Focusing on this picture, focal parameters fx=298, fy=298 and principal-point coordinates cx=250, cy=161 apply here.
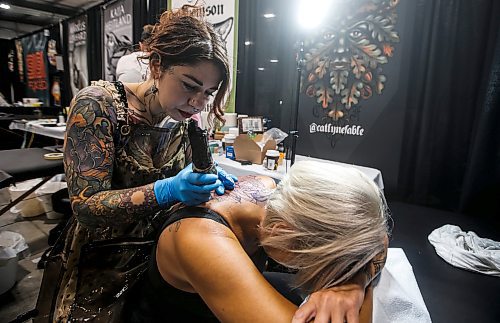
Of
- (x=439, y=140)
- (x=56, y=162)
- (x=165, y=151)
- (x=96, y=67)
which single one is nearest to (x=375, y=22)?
(x=439, y=140)

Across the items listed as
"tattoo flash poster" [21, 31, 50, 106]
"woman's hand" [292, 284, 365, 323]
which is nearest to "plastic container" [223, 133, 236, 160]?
"woman's hand" [292, 284, 365, 323]

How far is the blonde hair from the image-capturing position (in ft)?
2.28

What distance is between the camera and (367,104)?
96.7 inches

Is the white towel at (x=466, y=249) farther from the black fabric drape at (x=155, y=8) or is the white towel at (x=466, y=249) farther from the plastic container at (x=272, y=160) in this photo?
the black fabric drape at (x=155, y=8)

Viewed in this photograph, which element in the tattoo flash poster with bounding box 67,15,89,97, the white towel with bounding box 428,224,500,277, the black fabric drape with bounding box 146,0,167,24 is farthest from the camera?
the tattoo flash poster with bounding box 67,15,89,97

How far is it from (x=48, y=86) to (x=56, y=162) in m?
4.47

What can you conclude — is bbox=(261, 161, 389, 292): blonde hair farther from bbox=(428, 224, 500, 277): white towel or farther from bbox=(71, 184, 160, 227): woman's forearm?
bbox=(428, 224, 500, 277): white towel

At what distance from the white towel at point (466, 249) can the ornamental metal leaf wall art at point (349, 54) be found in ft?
3.85

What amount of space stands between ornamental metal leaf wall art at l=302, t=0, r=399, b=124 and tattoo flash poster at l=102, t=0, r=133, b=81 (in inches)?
111

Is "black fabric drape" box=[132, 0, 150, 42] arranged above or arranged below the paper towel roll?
above

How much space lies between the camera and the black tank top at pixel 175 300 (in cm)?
79

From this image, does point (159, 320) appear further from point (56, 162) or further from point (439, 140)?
point (439, 140)

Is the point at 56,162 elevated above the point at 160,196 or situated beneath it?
situated beneath

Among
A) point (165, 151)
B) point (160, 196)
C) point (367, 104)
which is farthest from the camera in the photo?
point (367, 104)
